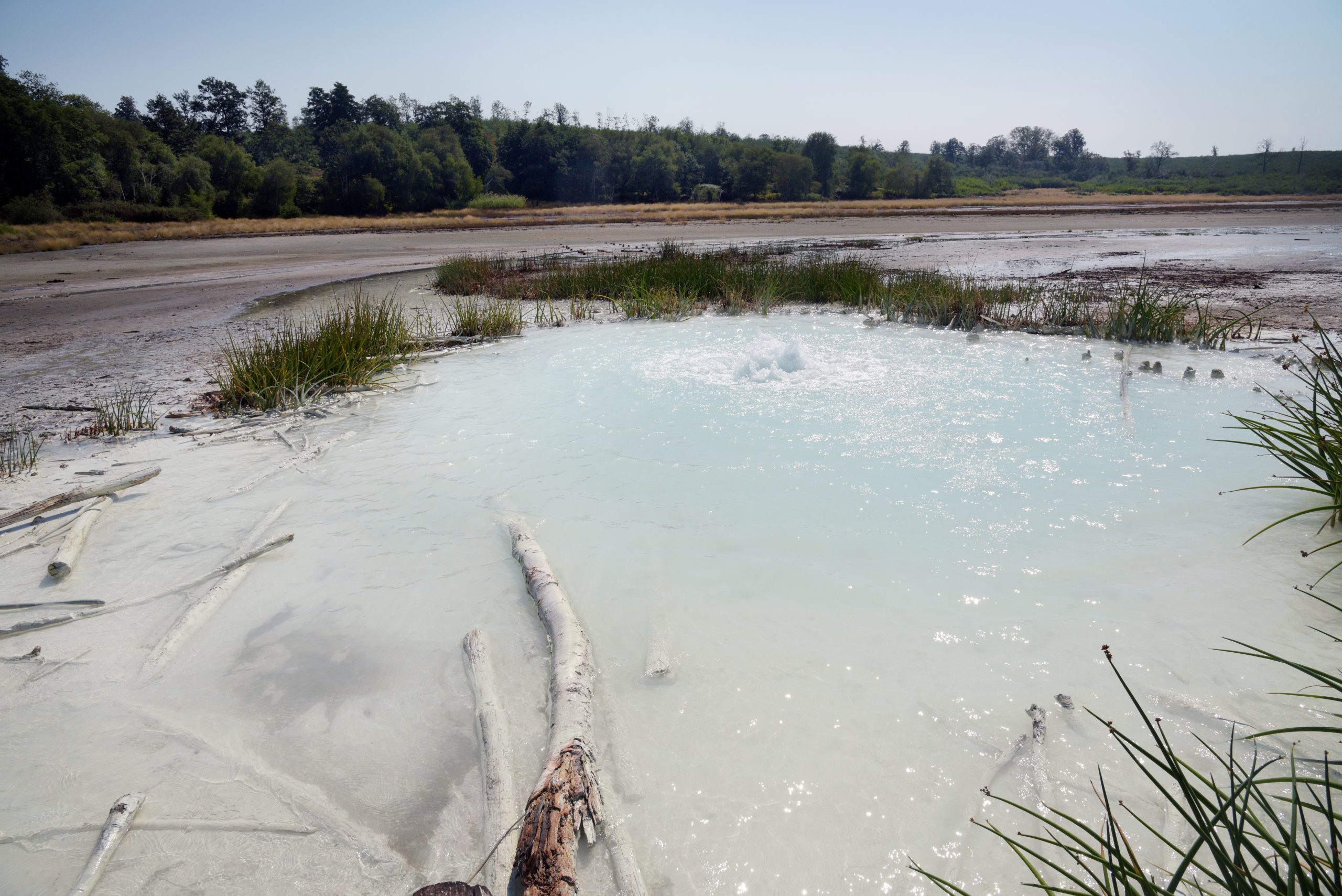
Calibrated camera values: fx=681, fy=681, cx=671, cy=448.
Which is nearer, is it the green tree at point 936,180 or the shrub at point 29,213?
the shrub at point 29,213

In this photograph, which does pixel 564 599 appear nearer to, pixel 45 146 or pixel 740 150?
pixel 45 146

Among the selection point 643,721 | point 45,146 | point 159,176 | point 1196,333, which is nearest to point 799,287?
point 1196,333

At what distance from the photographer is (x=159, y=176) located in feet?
184

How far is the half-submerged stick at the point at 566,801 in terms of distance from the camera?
1908mm

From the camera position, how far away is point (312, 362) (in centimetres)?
716

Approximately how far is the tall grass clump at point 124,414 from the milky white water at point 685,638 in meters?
0.52

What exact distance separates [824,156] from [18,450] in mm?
99089

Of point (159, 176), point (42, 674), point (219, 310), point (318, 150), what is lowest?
point (42, 674)

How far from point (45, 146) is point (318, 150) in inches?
1817

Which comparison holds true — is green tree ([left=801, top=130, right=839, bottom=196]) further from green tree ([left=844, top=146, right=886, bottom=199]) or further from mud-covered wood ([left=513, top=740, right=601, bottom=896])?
mud-covered wood ([left=513, top=740, right=601, bottom=896])

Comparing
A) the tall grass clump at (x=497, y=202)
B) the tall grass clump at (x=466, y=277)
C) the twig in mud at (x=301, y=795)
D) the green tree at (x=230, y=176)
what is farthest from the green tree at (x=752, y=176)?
the twig in mud at (x=301, y=795)

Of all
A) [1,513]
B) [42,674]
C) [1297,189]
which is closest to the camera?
[42,674]

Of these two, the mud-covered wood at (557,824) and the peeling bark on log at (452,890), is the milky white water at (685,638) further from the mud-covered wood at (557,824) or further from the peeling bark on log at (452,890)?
the peeling bark on log at (452,890)

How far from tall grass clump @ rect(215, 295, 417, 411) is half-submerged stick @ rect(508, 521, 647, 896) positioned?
5291 millimetres
